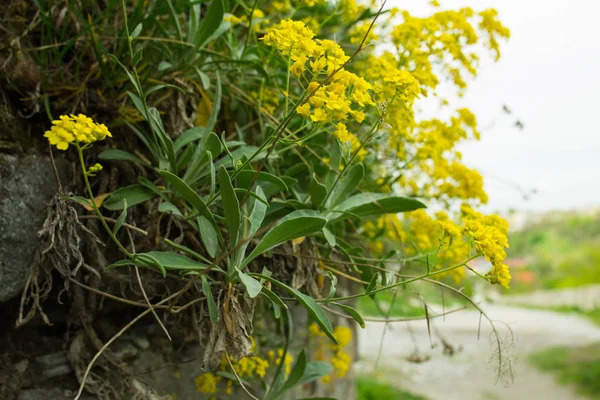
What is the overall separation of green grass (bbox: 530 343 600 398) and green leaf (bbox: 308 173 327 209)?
399 cm

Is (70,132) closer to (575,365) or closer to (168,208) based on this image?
(168,208)

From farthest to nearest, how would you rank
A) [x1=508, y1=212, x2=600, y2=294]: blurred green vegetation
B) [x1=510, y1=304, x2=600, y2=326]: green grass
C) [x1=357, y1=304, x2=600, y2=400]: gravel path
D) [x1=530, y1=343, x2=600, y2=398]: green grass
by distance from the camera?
[x1=508, y1=212, x2=600, y2=294]: blurred green vegetation
[x1=510, y1=304, x2=600, y2=326]: green grass
[x1=357, y1=304, x2=600, y2=400]: gravel path
[x1=530, y1=343, x2=600, y2=398]: green grass

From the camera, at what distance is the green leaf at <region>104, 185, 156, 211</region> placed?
1020 mm

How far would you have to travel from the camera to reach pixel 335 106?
808 millimetres

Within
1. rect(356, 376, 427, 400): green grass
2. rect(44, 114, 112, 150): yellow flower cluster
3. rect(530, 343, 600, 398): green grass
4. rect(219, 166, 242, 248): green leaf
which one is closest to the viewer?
A: rect(44, 114, 112, 150): yellow flower cluster

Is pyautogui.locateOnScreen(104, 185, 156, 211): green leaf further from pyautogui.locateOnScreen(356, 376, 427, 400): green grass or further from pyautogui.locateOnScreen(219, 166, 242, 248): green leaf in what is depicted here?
pyautogui.locateOnScreen(356, 376, 427, 400): green grass

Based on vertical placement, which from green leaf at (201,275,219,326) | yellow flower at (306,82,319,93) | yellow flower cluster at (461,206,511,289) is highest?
yellow flower at (306,82,319,93)

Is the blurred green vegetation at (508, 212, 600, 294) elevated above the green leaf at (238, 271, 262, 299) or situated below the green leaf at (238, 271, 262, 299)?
below

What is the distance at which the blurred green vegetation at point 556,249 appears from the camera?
7898mm

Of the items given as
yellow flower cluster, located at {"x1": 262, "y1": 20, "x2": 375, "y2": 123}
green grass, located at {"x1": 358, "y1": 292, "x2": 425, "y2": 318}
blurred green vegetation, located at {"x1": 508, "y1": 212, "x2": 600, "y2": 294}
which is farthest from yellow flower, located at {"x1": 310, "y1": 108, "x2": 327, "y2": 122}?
blurred green vegetation, located at {"x1": 508, "y1": 212, "x2": 600, "y2": 294}

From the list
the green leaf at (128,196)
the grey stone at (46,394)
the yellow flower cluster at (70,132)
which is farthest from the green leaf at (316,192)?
the grey stone at (46,394)

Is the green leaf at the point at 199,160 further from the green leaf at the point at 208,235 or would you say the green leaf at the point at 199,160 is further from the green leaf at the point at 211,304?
the green leaf at the point at 211,304

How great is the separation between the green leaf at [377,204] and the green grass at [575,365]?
3846mm

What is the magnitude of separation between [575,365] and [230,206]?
15.5 feet
